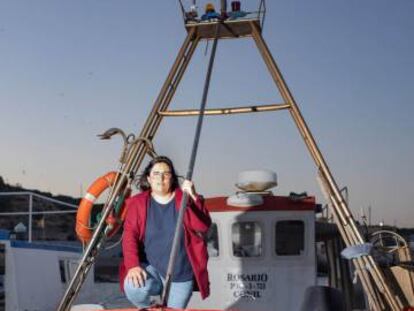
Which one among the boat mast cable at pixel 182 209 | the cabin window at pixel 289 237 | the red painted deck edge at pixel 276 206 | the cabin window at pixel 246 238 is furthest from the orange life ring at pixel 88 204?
the cabin window at pixel 289 237

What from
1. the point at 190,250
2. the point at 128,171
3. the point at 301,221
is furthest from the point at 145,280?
the point at 301,221

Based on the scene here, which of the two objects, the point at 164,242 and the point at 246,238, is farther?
the point at 246,238

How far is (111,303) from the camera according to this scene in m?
13.4

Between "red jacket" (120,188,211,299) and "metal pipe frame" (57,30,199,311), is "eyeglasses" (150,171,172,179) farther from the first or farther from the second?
"metal pipe frame" (57,30,199,311)

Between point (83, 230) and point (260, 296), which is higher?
point (83, 230)

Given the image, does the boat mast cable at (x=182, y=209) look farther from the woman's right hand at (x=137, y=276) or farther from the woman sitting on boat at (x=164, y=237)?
the woman's right hand at (x=137, y=276)

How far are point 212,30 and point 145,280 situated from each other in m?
4.21

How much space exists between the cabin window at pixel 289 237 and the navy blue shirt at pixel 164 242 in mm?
4701

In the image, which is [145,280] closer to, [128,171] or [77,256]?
[128,171]

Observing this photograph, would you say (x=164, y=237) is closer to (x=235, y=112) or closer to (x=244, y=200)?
(x=235, y=112)

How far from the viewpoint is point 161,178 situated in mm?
4598

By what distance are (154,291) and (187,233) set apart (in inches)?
18.6

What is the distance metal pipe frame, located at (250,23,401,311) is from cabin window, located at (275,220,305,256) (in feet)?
7.52

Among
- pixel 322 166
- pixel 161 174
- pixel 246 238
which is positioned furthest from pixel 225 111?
pixel 161 174
